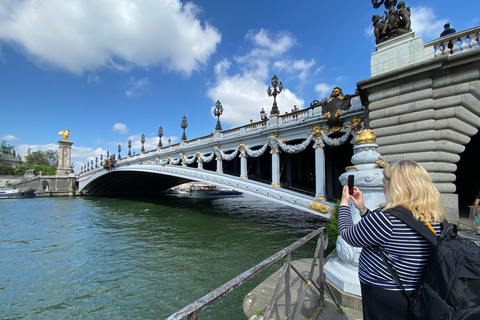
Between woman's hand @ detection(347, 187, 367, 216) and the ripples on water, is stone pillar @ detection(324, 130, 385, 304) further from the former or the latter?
the ripples on water

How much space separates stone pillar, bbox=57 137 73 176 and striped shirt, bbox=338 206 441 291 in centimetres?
6189

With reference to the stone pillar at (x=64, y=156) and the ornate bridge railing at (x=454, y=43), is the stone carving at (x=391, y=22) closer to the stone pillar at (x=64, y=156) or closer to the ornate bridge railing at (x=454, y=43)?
the ornate bridge railing at (x=454, y=43)

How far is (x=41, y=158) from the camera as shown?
284 ft

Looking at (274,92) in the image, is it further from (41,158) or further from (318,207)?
(41,158)

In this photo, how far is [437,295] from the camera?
136 centimetres

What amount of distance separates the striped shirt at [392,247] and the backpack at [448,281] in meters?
0.07

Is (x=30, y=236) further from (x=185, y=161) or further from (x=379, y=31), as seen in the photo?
(x=379, y=31)

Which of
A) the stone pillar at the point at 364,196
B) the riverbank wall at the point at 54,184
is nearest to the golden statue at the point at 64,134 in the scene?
the riverbank wall at the point at 54,184

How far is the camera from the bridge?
11906 millimetres

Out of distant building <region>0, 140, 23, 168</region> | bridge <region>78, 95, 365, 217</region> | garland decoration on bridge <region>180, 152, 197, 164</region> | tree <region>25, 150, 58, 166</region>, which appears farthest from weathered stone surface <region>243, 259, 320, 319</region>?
distant building <region>0, 140, 23, 168</region>

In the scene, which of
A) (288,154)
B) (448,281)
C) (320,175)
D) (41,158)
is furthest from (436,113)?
(41,158)

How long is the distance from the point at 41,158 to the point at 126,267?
101573 millimetres

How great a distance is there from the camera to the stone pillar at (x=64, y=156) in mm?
51469

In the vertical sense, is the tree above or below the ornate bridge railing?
above
